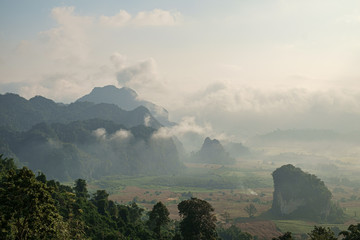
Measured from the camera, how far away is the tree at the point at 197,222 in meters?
43.8

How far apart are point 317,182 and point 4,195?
15318cm

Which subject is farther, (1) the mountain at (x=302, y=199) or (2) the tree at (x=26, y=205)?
(1) the mountain at (x=302, y=199)

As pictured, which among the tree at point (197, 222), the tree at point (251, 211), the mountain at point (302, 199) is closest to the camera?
the tree at point (197, 222)

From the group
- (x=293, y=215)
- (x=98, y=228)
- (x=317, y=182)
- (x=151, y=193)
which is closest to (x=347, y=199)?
(x=317, y=182)

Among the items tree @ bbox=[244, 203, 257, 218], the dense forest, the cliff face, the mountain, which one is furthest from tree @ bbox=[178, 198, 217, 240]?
the cliff face

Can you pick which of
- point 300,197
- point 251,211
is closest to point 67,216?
point 251,211

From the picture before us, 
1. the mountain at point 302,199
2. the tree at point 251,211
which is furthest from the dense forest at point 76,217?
the mountain at point 302,199

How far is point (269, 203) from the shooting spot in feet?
545

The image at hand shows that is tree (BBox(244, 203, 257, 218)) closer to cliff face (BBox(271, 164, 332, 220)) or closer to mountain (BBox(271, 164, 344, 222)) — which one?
mountain (BBox(271, 164, 344, 222))

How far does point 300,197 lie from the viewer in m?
146

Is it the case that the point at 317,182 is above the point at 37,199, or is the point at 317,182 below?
below

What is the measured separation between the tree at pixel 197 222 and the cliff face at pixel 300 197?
112009 mm

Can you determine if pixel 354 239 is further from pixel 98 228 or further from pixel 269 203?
pixel 269 203

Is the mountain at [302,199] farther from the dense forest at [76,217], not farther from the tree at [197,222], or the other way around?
the tree at [197,222]
